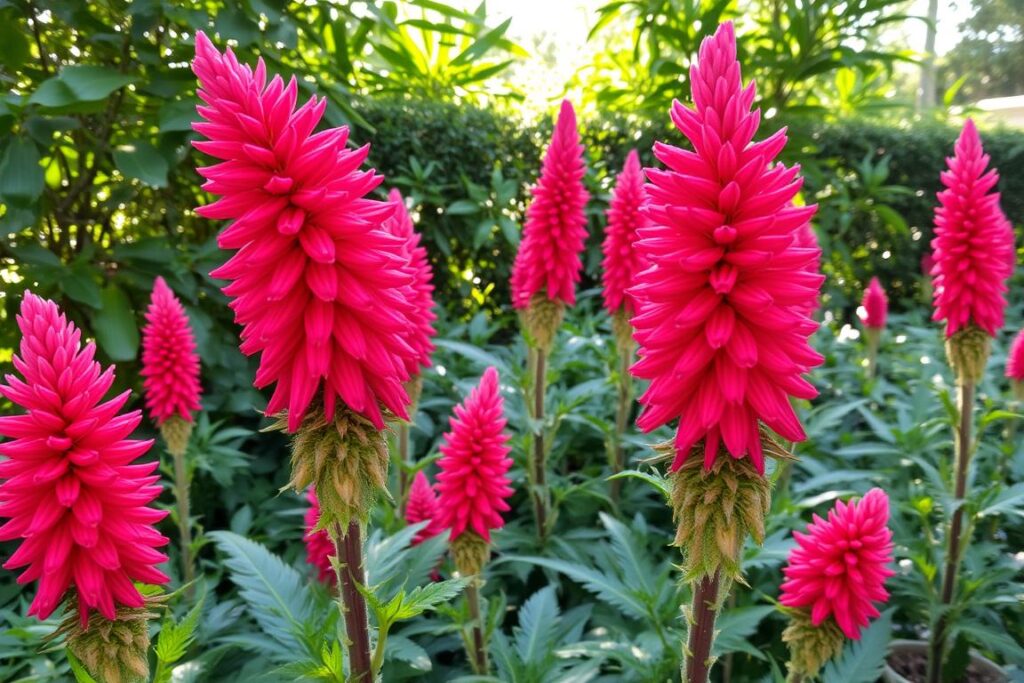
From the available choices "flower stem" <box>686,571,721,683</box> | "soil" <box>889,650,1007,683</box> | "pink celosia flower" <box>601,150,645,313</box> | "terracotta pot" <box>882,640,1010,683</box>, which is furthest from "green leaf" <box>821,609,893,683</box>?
"pink celosia flower" <box>601,150,645,313</box>

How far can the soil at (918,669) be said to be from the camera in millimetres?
3127

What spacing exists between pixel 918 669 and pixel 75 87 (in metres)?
4.95

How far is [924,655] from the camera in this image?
10.9 ft

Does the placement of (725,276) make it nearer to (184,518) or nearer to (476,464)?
(476,464)

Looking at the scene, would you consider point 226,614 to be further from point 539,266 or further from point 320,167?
point 320,167

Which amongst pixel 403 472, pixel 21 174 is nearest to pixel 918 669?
pixel 403 472

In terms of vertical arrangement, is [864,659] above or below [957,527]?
below

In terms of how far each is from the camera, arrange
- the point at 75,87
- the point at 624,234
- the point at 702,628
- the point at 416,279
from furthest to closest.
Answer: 1. the point at 624,234
2. the point at 75,87
3. the point at 416,279
4. the point at 702,628

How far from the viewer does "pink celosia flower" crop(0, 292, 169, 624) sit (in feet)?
4.40

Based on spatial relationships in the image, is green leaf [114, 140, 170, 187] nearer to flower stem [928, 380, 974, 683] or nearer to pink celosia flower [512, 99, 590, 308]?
pink celosia flower [512, 99, 590, 308]

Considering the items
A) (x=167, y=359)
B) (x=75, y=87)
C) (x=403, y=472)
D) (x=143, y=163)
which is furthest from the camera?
(x=143, y=163)

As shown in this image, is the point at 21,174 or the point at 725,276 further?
the point at 21,174

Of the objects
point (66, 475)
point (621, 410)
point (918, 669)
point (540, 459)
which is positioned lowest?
point (918, 669)

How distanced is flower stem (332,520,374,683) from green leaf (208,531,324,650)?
0.59 metres
